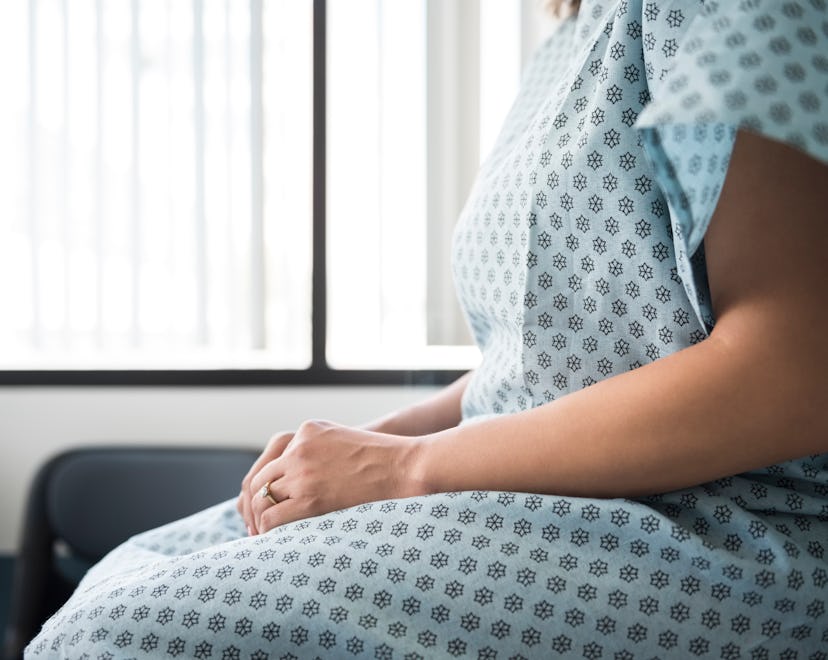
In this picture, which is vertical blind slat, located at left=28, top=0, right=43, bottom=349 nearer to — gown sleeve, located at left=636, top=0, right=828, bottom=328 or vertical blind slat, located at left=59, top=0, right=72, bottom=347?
vertical blind slat, located at left=59, top=0, right=72, bottom=347

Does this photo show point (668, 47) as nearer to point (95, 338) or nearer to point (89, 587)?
point (89, 587)

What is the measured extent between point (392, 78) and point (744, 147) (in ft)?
6.23

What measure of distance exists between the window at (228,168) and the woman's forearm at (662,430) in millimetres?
1690

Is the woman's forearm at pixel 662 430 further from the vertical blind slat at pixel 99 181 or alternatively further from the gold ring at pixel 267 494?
the vertical blind slat at pixel 99 181

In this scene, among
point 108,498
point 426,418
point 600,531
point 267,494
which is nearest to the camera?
point 600,531

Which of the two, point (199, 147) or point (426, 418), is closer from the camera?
point (426, 418)

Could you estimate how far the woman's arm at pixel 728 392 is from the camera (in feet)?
1.60

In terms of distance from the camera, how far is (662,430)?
0.52 metres

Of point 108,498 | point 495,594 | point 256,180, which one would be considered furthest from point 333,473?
point 256,180

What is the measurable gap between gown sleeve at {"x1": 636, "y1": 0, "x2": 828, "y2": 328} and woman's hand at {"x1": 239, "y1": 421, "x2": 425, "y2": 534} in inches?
10.5

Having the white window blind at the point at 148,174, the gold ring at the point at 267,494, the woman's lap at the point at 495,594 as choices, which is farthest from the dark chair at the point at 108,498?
the woman's lap at the point at 495,594

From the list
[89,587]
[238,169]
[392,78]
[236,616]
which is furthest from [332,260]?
[236,616]

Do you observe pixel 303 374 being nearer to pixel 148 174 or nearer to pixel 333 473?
pixel 148 174

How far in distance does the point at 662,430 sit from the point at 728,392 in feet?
0.16
